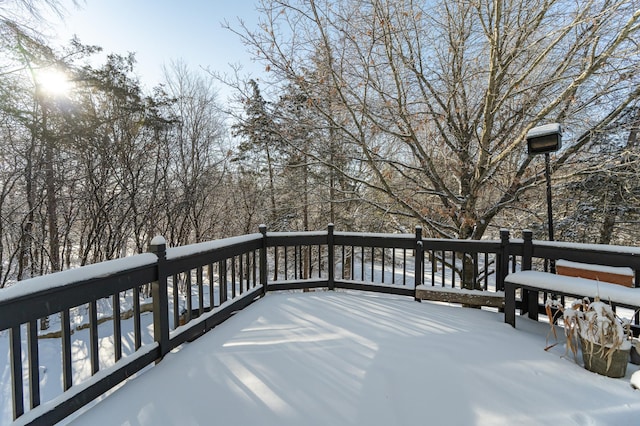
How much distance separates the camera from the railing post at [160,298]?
95.0 inches

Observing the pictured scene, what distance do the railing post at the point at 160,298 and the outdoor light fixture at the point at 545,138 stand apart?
A: 157 inches

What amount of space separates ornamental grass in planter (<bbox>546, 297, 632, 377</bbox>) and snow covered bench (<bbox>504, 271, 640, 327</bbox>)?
0.19m

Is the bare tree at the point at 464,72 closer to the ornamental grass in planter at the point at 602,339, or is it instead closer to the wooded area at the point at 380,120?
the wooded area at the point at 380,120

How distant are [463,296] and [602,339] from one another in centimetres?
149

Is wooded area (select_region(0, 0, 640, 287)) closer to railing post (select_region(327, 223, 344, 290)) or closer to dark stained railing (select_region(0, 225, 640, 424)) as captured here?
railing post (select_region(327, 223, 344, 290))

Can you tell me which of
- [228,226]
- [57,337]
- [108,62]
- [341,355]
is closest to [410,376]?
[341,355]

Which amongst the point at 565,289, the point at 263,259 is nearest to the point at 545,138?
the point at 565,289

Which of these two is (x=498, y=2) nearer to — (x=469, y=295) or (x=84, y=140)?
(x=469, y=295)

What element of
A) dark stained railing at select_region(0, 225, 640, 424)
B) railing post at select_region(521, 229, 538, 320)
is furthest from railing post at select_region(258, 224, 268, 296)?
railing post at select_region(521, 229, 538, 320)

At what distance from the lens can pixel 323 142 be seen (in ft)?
20.1

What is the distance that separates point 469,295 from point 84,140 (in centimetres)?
995

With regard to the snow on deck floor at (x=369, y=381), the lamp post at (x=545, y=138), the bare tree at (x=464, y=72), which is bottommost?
the snow on deck floor at (x=369, y=381)

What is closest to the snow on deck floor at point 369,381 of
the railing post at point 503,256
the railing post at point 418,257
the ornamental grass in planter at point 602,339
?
the ornamental grass in planter at point 602,339

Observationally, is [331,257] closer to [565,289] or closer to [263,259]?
[263,259]
